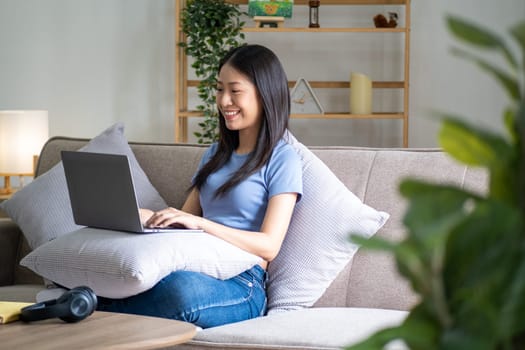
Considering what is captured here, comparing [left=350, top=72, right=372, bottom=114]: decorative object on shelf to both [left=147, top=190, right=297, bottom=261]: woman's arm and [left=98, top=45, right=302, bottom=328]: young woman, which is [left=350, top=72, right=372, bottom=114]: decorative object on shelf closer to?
[left=98, top=45, right=302, bottom=328]: young woman

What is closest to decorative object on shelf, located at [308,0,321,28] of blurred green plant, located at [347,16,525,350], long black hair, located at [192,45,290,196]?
long black hair, located at [192,45,290,196]

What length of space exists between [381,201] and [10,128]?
2089 mm

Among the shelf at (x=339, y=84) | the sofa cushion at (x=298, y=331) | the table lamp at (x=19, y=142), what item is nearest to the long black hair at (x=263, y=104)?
the sofa cushion at (x=298, y=331)

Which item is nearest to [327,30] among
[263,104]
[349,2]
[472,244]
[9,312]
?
[349,2]

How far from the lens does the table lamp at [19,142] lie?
3.93 m

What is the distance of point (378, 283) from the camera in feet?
7.68

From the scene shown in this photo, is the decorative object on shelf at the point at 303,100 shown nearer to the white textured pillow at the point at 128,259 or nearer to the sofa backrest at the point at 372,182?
the sofa backrest at the point at 372,182

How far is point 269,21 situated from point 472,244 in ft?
14.1

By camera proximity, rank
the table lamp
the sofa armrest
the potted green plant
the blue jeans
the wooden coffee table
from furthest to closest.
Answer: the potted green plant → the table lamp → the sofa armrest → the blue jeans → the wooden coffee table

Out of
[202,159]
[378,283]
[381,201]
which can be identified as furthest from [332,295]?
[202,159]

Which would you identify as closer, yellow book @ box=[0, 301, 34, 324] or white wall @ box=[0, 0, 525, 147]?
yellow book @ box=[0, 301, 34, 324]

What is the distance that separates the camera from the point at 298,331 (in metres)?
2.00

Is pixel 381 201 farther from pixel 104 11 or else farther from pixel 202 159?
pixel 104 11

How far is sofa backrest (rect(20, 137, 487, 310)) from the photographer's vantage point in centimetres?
234
